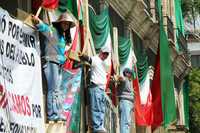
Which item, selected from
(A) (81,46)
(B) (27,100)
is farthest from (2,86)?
(A) (81,46)

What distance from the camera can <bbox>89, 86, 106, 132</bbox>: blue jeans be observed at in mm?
16922

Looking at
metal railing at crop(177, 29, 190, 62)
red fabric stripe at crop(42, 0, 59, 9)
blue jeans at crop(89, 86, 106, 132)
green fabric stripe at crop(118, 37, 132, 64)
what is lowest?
blue jeans at crop(89, 86, 106, 132)

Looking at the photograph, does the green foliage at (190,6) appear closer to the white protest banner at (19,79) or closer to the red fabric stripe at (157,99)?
the red fabric stripe at (157,99)

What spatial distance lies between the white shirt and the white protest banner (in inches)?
148

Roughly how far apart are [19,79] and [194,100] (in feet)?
100

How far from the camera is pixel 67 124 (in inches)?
586

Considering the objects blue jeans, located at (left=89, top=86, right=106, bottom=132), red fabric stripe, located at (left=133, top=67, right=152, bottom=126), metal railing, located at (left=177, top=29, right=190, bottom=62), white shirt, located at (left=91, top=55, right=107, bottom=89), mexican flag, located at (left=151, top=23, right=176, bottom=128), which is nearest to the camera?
white shirt, located at (left=91, top=55, right=107, bottom=89)

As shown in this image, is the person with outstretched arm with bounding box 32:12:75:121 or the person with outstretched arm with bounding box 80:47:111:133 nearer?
the person with outstretched arm with bounding box 32:12:75:121

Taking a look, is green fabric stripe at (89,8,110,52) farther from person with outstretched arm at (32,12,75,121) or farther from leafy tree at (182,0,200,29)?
leafy tree at (182,0,200,29)

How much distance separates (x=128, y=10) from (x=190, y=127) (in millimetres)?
18291

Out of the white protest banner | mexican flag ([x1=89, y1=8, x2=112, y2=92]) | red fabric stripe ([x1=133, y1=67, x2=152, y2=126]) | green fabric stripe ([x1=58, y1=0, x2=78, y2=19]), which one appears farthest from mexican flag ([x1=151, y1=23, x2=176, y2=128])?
the white protest banner

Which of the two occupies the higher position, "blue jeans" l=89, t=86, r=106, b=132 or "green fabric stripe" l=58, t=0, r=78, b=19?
"green fabric stripe" l=58, t=0, r=78, b=19

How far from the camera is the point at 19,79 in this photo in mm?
12062

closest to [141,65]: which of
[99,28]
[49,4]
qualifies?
[99,28]
